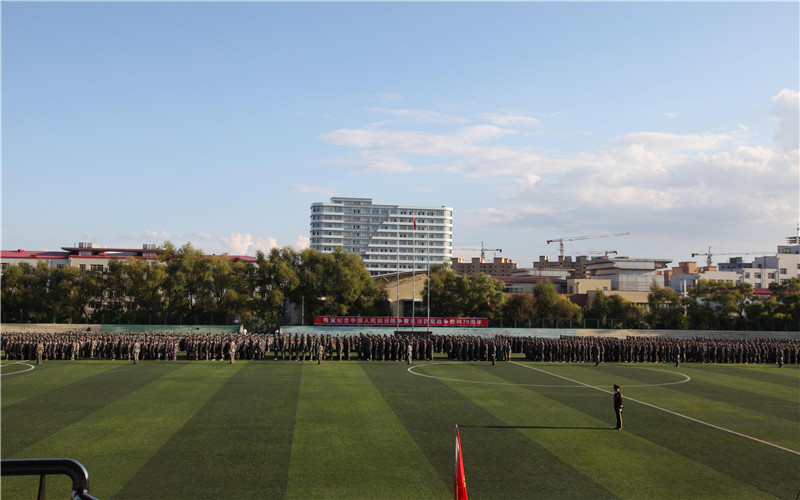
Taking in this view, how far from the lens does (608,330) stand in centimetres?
6197

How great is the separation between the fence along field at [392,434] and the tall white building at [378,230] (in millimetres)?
144244

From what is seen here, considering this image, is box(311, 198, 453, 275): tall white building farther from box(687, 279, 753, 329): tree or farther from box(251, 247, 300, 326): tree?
box(251, 247, 300, 326): tree

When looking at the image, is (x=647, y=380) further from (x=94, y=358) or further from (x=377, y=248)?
(x=377, y=248)

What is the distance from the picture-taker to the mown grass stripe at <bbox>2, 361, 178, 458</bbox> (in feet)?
51.4

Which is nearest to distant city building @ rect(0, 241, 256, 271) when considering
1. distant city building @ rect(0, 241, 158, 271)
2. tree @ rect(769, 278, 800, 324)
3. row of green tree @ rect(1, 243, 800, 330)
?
distant city building @ rect(0, 241, 158, 271)

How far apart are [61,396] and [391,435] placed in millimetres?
12922

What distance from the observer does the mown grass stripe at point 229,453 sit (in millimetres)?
11484

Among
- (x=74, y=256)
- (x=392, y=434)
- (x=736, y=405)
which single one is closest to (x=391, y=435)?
(x=392, y=434)

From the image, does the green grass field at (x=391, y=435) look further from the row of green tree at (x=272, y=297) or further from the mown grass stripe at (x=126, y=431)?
the row of green tree at (x=272, y=297)

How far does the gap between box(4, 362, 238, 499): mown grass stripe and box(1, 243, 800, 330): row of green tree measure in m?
37.4

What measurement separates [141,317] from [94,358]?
82.5ft

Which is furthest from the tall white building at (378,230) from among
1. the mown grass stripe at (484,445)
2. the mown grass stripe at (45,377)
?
the mown grass stripe at (484,445)

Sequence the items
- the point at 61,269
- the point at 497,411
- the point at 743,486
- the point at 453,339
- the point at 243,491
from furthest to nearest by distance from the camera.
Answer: the point at 61,269 < the point at 453,339 < the point at 497,411 < the point at 743,486 < the point at 243,491

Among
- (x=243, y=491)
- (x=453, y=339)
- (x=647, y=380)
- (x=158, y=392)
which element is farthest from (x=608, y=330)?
(x=243, y=491)
